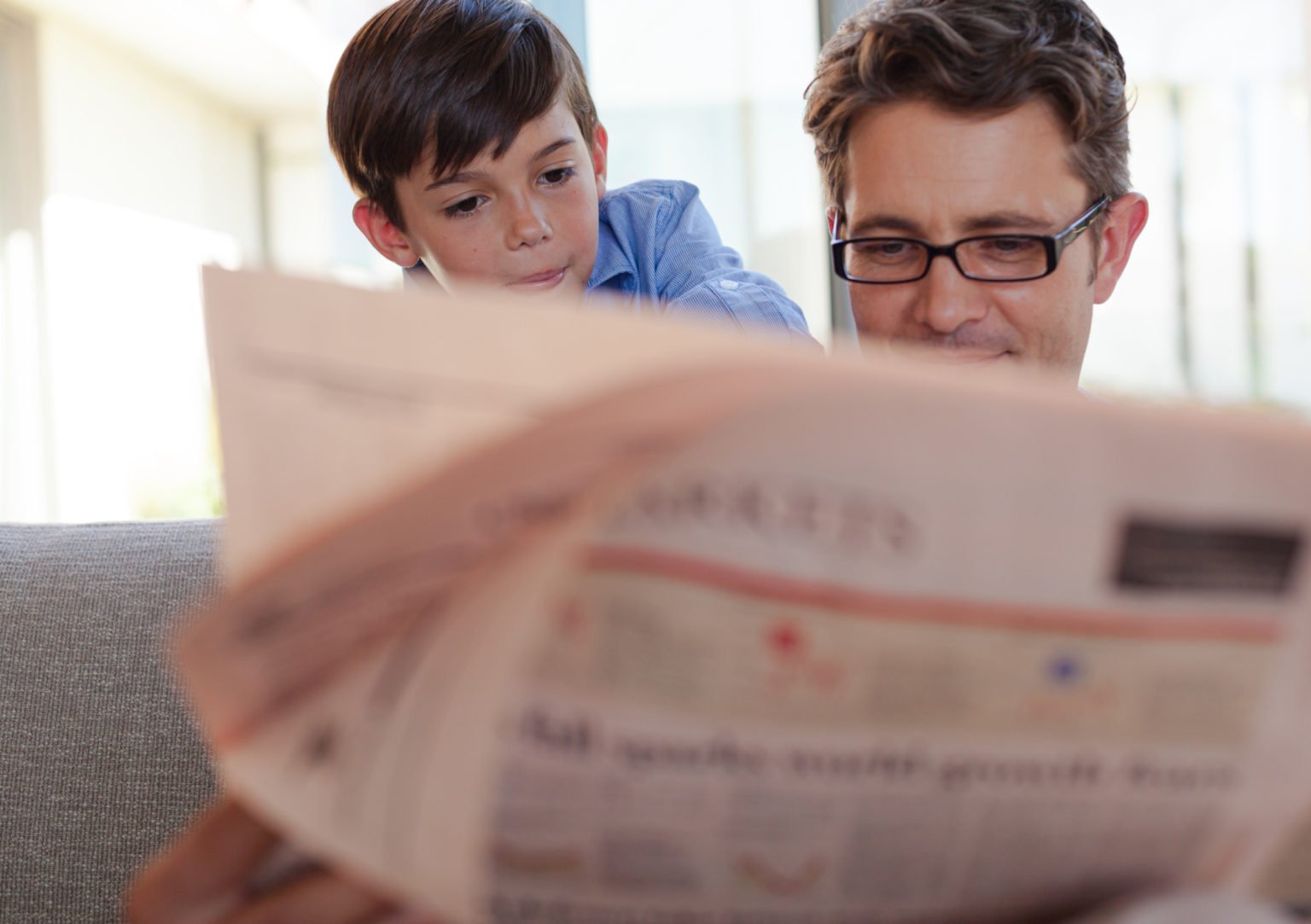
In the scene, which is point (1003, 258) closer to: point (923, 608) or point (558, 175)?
point (558, 175)

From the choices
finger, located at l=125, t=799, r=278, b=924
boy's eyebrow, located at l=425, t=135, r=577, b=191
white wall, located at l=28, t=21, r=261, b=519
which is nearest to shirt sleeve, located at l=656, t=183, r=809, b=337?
boy's eyebrow, located at l=425, t=135, r=577, b=191

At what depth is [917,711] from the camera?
1.13 ft

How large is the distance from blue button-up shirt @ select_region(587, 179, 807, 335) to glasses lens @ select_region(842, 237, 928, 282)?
0.69 ft

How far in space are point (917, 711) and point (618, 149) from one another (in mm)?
2921

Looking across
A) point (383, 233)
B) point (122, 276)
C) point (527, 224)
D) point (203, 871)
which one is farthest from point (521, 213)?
point (122, 276)

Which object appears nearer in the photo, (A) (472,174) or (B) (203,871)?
(B) (203,871)

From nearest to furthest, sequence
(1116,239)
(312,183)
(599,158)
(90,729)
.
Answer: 1. (90,729)
2. (1116,239)
3. (599,158)
4. (312,183)

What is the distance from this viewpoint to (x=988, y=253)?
1070 mm

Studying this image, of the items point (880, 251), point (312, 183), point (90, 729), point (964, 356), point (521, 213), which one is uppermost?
point (312, 183)

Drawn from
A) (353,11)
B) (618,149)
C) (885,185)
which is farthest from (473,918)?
(353,11)

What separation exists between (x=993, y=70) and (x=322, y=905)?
3.03 ft

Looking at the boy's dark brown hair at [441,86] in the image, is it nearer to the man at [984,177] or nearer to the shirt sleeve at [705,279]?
the shirt sleeve at [705,279]

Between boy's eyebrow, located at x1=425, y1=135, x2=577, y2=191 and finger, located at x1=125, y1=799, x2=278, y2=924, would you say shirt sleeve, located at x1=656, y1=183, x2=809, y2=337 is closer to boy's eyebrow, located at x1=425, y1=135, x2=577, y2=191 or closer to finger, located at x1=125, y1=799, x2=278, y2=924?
boy's eyebrow, located at x1=425, y1=135, x2=577, y2=191

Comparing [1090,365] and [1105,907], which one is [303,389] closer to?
[1105,907]
